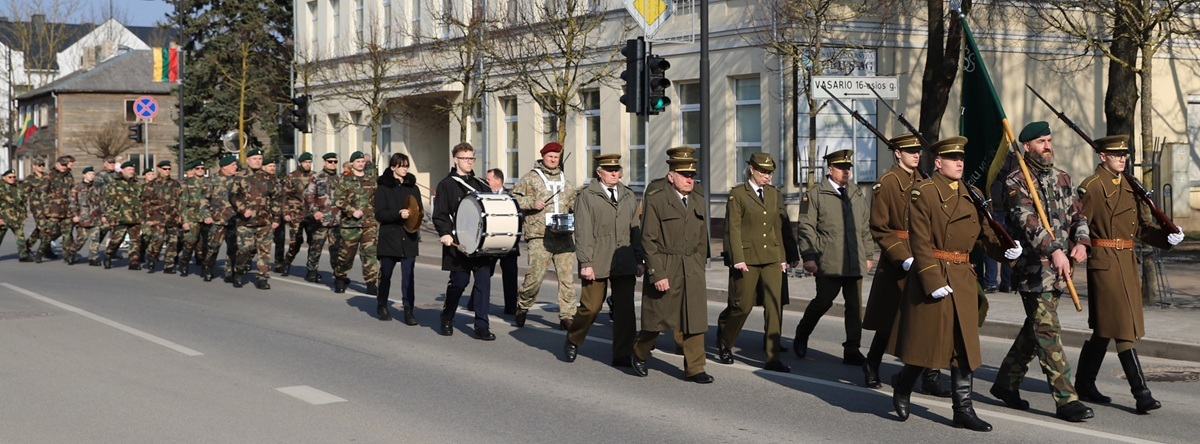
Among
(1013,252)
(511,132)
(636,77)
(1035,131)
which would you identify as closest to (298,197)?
(636,77)

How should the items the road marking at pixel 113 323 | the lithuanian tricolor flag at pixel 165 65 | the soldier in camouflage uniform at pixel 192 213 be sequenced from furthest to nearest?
the lithuanian tricolor flag at pixel 165 65
the soldier in camouflage uniform at pixel 192 213
the road marking at pixel 113 323

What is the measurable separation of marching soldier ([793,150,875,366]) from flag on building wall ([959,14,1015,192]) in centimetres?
103

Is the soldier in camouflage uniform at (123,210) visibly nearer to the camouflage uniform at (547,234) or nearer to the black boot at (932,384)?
the camouflage uniform at (547,234)

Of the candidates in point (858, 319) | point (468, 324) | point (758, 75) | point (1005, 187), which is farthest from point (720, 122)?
point (1005, 187)

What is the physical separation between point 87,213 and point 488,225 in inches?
535

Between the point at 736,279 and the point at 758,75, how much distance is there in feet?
56.7

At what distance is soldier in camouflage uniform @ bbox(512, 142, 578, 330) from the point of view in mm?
12133

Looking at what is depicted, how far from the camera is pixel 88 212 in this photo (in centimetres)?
2266

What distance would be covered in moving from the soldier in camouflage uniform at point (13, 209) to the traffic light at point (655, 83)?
41.0 ft

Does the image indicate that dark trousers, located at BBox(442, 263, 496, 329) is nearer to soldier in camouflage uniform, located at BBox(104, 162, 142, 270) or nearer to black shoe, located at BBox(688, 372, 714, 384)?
black shoe, located at BBox(688, 372, 714, 384)

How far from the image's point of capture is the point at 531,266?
12.5m

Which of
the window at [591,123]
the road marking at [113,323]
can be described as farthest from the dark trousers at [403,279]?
the window at [591,123]

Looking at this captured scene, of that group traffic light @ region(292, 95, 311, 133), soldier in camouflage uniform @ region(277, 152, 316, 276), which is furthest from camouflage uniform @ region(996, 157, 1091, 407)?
traffic light @ region(292, 95, 311, 133)

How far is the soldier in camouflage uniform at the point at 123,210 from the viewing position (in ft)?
70.3
